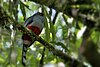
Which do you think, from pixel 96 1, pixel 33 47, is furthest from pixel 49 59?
pixel 96 1

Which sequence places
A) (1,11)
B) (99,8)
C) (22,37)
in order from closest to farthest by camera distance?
(99,8) < (1,11) < (22,37)

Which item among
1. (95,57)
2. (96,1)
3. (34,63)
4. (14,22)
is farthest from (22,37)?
(95,57)

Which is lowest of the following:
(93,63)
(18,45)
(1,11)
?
(93,63)

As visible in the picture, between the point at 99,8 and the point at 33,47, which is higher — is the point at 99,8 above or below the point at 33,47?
below

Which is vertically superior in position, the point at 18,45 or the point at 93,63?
the point at 18,45

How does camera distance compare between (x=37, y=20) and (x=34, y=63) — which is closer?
(x=34, y=63)

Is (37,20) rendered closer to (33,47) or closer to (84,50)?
(33,47)

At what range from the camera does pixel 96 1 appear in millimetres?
562

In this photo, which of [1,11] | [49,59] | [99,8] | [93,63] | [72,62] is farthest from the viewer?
[49,59]

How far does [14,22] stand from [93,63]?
2.11ft

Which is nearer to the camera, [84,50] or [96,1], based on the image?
[84,50]

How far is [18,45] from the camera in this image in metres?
1.40

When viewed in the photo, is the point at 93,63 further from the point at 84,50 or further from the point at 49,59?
the point at 49,59

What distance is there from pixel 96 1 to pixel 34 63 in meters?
0.74
